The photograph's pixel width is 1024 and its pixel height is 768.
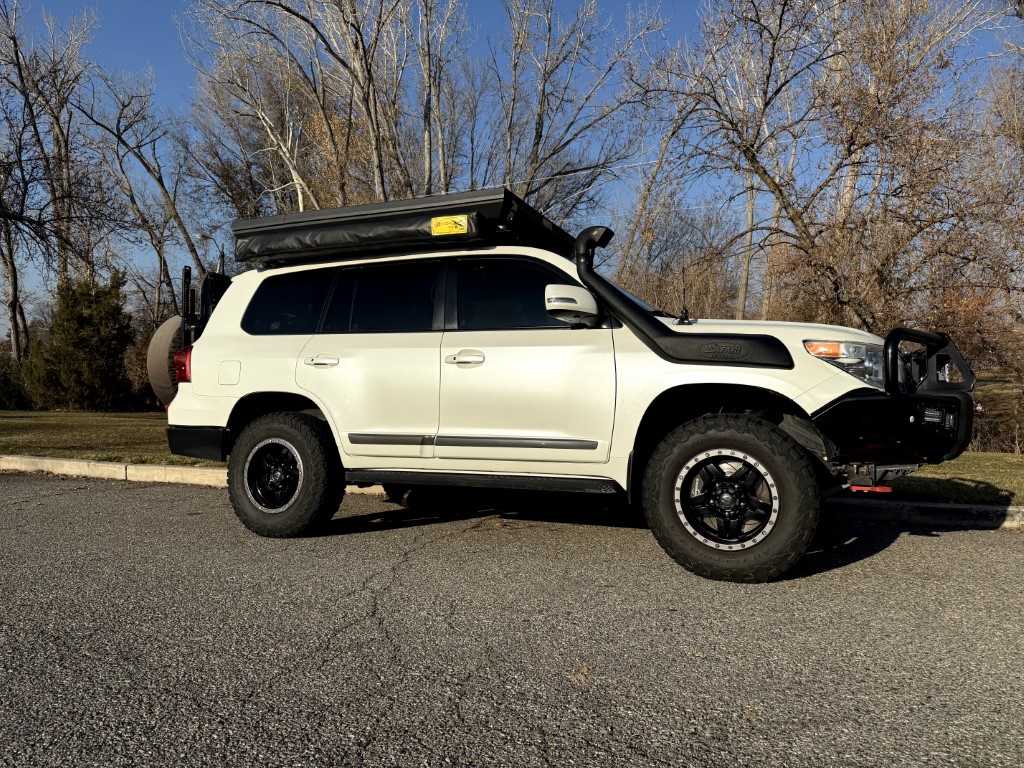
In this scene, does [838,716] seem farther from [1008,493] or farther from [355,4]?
[355,4]

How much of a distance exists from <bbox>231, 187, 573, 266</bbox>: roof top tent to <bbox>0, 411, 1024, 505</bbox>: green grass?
12.5 feet

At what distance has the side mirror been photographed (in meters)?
4.32

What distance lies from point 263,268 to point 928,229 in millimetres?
9999

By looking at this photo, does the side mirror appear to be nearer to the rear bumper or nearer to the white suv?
the white suv

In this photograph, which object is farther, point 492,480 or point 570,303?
point 492,480

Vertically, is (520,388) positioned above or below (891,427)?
above

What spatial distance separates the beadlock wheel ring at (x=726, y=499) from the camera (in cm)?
411

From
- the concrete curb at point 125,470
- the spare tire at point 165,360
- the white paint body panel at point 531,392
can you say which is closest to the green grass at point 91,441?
the concrete curb at point 125,470

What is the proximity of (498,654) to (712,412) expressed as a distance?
2203 mm

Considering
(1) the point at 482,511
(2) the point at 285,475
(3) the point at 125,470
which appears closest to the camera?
(2) the point at 285,475

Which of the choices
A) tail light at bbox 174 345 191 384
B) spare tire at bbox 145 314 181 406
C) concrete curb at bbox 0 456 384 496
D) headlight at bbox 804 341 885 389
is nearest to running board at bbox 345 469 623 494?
headlight at bbox 804 341 885 389

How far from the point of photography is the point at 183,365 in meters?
5.64

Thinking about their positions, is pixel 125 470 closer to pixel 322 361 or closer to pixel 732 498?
pixel 322 361

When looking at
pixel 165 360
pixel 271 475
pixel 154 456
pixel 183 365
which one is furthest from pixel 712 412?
pixel 154 456
